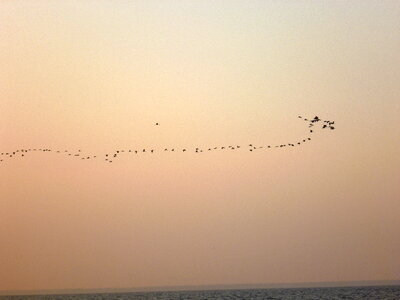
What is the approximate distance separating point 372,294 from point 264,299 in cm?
745

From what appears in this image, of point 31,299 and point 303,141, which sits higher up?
point 303,141

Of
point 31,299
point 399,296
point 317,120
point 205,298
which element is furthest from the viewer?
point 205,298

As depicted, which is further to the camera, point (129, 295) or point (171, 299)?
point (129, 295)

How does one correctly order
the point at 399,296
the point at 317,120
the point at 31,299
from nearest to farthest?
the point at 317,120 → the point at 31,299 → the point at 399,296

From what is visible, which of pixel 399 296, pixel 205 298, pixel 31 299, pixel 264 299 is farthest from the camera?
pixel 205 298

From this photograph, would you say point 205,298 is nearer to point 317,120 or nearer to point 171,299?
point 171,299

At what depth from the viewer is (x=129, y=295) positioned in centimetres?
5116

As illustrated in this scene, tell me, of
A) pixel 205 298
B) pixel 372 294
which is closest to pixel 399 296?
pixel 372 294

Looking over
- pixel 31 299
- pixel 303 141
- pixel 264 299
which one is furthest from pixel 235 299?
pixel 303 141

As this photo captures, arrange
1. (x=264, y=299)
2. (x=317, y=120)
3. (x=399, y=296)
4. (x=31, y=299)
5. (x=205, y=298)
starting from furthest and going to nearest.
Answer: (x=205, y=298) → (x=264, y=299) → (x=399, y=296) → (x=31, y=299) → (x=317, y=120)

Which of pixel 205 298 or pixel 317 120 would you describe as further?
pixel 205 298

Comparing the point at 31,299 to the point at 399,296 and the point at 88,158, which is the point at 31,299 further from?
the point at 399,296

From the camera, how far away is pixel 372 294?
45.5 m

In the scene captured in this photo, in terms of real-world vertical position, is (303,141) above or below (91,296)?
above
